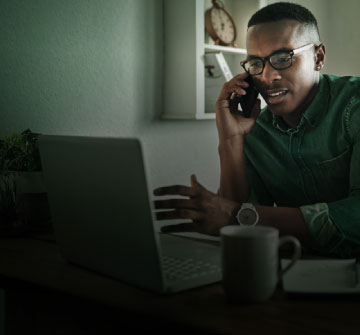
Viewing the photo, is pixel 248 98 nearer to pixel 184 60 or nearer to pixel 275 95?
pixel 275 95

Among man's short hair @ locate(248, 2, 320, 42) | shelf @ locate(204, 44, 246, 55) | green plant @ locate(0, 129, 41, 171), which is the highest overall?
man's short hair @ locate(248, 2, 320, 42)

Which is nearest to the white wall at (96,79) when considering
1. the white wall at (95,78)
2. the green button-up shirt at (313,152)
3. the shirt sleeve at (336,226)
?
the white wall at (95,78)

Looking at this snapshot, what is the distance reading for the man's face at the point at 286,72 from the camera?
1619 millimetres

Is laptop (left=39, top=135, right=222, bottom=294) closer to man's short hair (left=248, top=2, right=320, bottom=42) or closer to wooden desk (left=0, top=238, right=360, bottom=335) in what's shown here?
wooden desk (left=0, top=238, right=360, bottom=335)

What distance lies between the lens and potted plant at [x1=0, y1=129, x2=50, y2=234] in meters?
1.30

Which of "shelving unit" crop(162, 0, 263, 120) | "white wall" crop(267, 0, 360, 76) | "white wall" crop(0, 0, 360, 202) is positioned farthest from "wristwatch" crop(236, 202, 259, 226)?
"white wall" crop(267, 0, 360, 76)

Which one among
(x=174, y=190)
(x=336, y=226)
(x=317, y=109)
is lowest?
(x=336, y=226)

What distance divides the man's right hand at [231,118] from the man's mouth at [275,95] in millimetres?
105

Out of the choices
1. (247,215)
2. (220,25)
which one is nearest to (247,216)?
(247,215)

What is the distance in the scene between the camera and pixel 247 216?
1132 mm

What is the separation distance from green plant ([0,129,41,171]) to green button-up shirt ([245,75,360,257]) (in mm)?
Result: 766

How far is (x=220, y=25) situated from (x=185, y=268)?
177 cm

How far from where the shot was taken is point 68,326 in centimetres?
87

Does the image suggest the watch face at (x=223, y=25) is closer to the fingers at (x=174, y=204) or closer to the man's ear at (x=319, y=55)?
the man's ear at (x=319, y=55)
